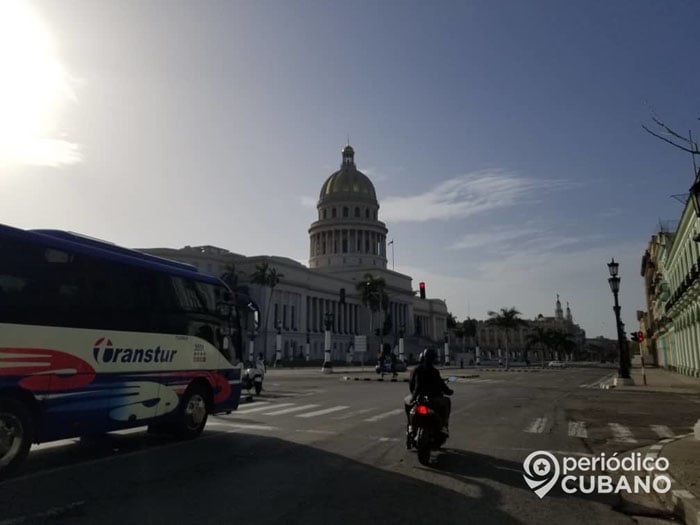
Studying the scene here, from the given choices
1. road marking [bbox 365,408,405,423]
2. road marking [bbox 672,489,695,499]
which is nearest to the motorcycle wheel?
road marking [bbox 672,489,695,499]

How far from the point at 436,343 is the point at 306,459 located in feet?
389

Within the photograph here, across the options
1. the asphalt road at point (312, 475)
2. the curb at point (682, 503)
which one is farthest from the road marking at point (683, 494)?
the asphalt road at point (312, 475)

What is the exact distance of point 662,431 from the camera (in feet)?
39.7

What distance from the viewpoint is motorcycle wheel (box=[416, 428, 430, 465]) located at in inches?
320

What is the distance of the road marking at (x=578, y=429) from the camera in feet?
37.3

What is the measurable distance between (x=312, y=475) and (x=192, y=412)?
427 centimetres

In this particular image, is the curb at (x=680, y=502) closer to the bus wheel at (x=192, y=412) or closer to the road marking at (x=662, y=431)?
the road marking at (x=662, y=431)

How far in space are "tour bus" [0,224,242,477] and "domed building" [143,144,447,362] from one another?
69.6 metres

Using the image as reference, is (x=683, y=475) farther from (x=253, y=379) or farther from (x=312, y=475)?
(x=253, y=379)

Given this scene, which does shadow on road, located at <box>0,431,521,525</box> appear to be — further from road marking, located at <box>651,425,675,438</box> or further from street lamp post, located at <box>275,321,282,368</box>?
street lamp post, located at <box>275,321,282,368</box>

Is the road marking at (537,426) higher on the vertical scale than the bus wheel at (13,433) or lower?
lower

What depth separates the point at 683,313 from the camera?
4022 cm

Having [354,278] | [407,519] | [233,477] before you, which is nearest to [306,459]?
[233,477]

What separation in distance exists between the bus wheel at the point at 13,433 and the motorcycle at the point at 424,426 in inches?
218
